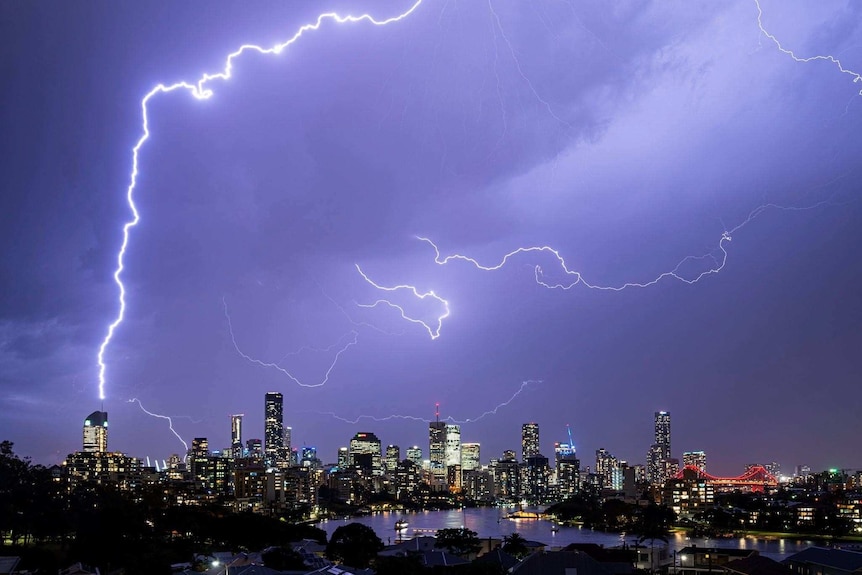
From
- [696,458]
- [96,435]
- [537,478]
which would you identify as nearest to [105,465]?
[96,435]

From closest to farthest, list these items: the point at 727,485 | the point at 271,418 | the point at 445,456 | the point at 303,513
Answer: the point at 303,513
the point at 727,485
the point at 271,418
the point at 445,456

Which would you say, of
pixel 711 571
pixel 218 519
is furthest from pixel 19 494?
pixel 711 571

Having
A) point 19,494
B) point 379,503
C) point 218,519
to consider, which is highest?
point 19,494

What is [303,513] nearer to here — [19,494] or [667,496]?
[667,496]

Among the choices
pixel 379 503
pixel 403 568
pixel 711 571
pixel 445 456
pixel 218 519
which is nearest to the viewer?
pixel 403 568

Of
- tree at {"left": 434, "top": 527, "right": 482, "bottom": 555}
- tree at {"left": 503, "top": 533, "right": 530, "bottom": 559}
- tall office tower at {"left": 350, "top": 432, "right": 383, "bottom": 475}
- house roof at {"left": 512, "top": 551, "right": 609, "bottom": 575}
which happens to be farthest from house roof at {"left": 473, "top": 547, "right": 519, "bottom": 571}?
tall office tower at {"left": 350, "top": 432, "right": 383, "bottom": 475}
